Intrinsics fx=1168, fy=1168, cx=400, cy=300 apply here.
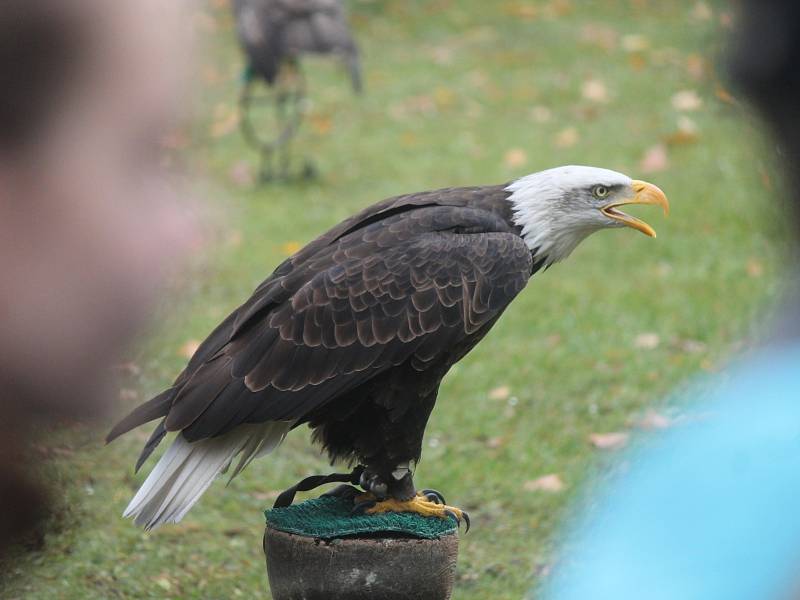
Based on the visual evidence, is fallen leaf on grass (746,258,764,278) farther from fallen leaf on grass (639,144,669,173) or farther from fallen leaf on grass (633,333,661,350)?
fallen leaf on grass (639,144,669,173)

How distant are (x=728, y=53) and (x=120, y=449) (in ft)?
13.4

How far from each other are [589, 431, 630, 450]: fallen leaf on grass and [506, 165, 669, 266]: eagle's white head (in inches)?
75.1

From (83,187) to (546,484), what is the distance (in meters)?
4.57

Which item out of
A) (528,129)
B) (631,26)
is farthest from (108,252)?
(631,26)

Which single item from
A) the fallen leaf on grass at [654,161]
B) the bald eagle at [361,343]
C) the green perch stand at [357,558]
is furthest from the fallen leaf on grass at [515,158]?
the green perch stand at [357,558]

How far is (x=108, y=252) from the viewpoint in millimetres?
788

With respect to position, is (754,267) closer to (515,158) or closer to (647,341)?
(647,341)

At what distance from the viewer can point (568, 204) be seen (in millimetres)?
3514

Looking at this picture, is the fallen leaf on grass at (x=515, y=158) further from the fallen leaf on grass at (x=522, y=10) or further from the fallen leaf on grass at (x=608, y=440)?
the fallen leaf on grass at (x=522, y=10)

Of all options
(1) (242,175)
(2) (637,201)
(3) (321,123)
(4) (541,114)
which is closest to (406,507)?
(2) (637,201)

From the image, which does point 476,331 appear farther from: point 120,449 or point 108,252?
point 108,252

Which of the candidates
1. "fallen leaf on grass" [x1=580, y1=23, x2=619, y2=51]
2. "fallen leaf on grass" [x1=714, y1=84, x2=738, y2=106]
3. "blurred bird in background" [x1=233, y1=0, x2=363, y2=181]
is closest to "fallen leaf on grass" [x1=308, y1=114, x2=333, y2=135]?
"blurred bird in background" [x1=233, y1=0, x2=363, y2=181]

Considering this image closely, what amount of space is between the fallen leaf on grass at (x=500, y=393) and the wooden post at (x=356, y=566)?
2774 mm

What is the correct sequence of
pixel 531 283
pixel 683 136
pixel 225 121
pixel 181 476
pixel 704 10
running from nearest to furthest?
pixel 704 10 → pixel 181 476 → pixel 531 283 → pixel 683 136 → pixel 225 121
